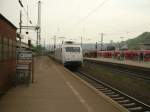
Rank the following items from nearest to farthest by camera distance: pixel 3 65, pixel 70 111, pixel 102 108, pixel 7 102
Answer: pixel 70 111, pixel 102 108, pixel 7 102, pixel 3 65

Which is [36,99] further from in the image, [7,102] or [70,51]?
[70,51]

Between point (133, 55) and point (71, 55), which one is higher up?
point (71, 55)

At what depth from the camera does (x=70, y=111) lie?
9.07 m

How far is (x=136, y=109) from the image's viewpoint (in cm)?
1150

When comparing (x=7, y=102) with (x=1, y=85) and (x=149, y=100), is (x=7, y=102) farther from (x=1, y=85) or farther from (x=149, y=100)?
(x=149, y=100)

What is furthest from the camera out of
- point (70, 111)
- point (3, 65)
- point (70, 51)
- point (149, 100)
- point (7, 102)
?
point (70, 51)

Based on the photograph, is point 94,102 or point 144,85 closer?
point 94,102

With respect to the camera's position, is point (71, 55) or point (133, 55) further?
point (133, 55)

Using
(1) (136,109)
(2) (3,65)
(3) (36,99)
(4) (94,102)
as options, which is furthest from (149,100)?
(2) (3,65)

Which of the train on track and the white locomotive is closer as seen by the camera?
the white locomotive

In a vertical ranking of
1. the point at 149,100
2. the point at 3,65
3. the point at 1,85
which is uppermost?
the point at 3,65

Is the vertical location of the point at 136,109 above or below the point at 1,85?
below

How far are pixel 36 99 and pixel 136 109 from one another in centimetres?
373

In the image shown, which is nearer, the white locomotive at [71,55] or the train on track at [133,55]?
the white locomotive at [71,55]
